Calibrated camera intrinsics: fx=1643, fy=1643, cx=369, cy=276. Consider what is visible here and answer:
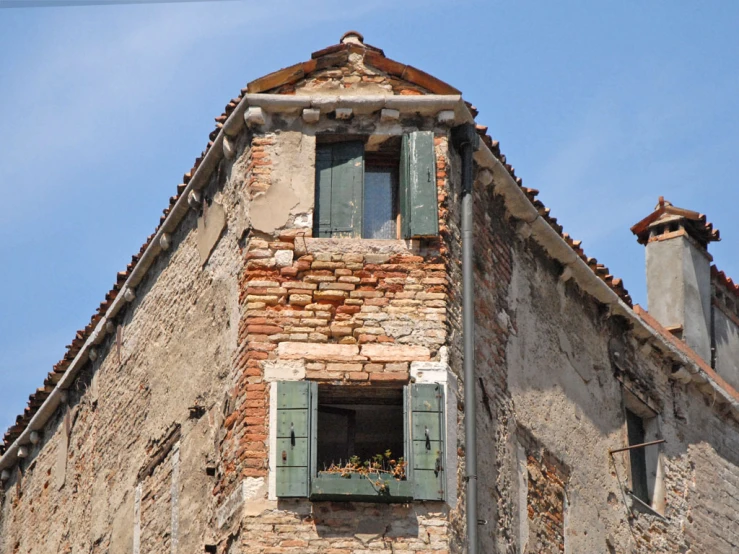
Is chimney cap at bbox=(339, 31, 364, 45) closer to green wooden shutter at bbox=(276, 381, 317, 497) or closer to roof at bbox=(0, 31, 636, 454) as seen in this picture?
roof at bbox=(0, 31, 636, 454)

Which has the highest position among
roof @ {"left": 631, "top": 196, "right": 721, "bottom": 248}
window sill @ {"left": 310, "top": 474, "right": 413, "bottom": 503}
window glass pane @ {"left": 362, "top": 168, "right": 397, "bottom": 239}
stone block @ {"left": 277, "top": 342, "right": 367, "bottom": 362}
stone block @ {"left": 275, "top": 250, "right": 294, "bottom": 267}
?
roof @ {"left": 631, "top": 196, "right": 721, "bottom": 248}

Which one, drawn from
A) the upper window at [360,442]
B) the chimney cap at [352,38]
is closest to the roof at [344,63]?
the chimney cap at [352,38]

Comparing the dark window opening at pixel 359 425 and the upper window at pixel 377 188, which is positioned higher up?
the upper window at pixel 377 188

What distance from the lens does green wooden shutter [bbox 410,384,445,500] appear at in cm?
1370

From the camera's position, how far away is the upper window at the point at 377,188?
588 inches

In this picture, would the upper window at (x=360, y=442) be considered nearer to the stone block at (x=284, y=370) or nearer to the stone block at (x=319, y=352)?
the stone block at (x=284, y=370)

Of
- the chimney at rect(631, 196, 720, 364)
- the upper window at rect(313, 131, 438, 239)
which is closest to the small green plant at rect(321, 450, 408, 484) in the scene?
the upper window at rect(313, 131, 438, 239)

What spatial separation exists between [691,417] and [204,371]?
6679 mm

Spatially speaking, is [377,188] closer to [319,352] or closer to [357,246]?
[357,246]

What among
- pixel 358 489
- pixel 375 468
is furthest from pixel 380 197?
pixel 358 489

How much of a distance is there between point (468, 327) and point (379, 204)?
1.48 m

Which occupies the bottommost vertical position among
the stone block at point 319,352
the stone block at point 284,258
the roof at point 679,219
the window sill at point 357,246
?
the stone block at point 319,352

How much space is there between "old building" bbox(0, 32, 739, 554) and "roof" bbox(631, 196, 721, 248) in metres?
2.77

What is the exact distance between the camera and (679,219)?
2114 centimetres
